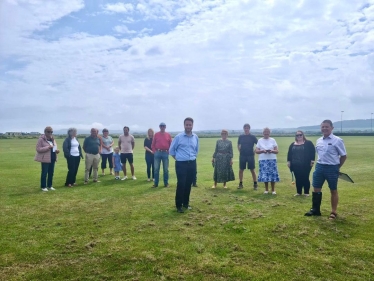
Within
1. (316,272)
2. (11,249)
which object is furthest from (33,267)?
(316,272)

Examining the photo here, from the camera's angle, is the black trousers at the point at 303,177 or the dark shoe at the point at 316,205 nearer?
the dark shoe at the point at 316,205

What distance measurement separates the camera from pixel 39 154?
376 inches

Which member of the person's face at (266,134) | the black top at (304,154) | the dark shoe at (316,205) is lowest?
the dark shoe at (316,205)

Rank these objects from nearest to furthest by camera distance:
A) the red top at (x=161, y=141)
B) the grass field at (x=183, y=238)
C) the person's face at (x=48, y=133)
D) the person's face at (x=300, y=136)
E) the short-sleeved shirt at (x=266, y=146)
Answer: the grass field at (x=183, y=238) → the person's face at (x=300, y=136) → the short-sleeved shirt at (x=266, y=146) → the person's face at (x=48, y=133) → the red top at (x=161, y=141)

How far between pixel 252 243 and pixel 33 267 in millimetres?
3267

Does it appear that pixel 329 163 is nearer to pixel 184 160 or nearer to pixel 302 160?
pixel 302 160

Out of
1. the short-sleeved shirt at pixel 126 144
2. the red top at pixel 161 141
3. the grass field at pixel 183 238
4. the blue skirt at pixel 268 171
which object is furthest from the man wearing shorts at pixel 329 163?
the short-sleeved shirt at pixel 126 144

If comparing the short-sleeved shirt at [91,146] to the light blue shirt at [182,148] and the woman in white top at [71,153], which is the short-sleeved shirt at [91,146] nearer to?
the woman in white top at [71,153]

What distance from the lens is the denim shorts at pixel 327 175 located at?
646cm

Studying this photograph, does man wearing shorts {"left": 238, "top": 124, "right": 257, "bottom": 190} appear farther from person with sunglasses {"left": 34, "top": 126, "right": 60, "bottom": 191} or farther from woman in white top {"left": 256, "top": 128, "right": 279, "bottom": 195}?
person with sunglasses {"left": 34, "top": 126, "right": 60, "bottom": 191}

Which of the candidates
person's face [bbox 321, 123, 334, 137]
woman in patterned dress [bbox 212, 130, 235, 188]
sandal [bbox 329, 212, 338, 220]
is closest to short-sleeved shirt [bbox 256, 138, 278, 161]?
woman in patterned dress [bbox 212, 130, 235, 188]

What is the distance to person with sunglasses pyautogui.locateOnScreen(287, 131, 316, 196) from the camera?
29.5 feet

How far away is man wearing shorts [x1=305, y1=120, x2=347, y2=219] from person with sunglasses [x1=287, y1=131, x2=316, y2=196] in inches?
92.0

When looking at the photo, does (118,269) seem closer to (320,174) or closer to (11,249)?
(11,249)
